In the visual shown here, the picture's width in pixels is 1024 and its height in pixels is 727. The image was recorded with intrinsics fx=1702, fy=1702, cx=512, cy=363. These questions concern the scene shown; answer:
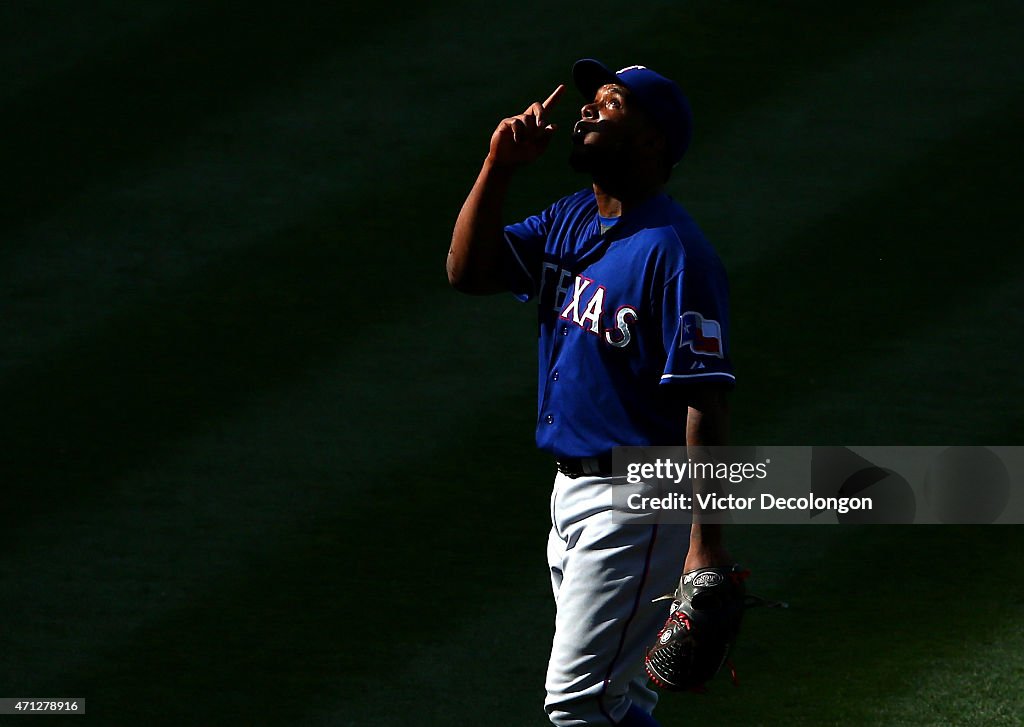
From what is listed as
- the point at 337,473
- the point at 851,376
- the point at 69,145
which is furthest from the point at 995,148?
the point at 69,145

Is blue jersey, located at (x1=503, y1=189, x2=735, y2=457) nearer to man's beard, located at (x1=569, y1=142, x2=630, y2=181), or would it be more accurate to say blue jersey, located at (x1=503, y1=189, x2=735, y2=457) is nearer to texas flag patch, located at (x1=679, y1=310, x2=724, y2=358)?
texas flag patch, located at (x1=679, y1=310, x2=724, y2=358)

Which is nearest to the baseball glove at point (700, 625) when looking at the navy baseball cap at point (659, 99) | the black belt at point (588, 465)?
the black belt at point (588, 465)

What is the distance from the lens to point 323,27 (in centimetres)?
1003

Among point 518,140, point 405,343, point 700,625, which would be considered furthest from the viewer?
point 405,343

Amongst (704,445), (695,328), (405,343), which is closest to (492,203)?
(695,328)

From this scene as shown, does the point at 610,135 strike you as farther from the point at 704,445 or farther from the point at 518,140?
the point at 704,445

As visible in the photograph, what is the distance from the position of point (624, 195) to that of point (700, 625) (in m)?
1.17

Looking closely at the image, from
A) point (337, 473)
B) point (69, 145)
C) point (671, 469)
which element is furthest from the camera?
point (69, 145)

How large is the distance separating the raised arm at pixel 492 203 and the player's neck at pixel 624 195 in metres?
0.21

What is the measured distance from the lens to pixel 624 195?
458cm

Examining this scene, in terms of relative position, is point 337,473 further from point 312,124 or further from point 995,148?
point 995,148

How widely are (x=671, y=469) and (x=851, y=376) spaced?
132 inches

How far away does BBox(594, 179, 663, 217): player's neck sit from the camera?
15.0 feet

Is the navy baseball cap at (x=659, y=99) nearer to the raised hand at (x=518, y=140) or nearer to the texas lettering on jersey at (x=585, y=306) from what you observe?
the raised hand at (x=518, y=140)
